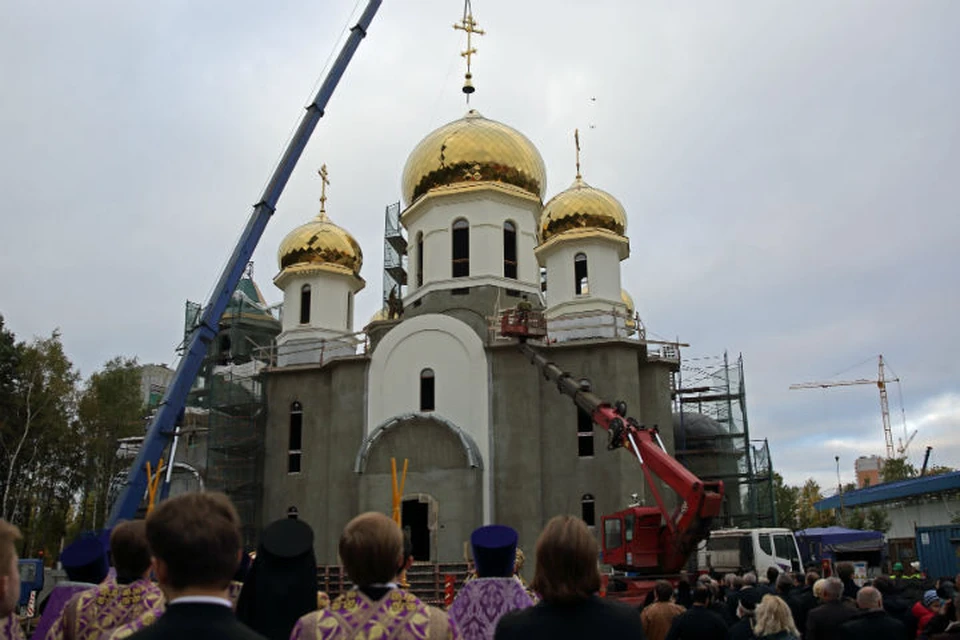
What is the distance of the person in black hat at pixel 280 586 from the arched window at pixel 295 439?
76.2 ft

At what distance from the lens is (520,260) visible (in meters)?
28.2

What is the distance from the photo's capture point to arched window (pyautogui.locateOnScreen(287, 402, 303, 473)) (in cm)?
2690

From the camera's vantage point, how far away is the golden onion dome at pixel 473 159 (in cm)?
2812

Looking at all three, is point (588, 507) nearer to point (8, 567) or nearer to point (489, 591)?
point (489, 591)

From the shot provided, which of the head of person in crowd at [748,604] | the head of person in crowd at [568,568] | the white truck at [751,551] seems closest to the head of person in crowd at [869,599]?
the head of person in crowd at [748,604]

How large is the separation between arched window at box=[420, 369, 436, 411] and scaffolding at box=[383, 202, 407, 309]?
768 cm

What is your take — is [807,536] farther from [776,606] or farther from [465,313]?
[776,606]

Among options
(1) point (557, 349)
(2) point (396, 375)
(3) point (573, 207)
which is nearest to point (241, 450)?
(2) point (396, 375)

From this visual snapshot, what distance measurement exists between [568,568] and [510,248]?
25.2m

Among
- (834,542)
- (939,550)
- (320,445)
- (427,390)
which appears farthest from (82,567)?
(834,542)

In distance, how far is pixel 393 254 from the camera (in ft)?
108

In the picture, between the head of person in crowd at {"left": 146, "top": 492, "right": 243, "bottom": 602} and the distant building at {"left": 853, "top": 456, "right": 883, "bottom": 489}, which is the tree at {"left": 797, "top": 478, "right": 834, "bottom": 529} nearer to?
the distant building at {"left": 853, "top": 456, "right": 883, "bottom": 489}

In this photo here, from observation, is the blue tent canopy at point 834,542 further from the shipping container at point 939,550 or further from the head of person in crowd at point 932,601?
the head of person in crowd at point 932,601

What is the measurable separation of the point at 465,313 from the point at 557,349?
2947 mm
